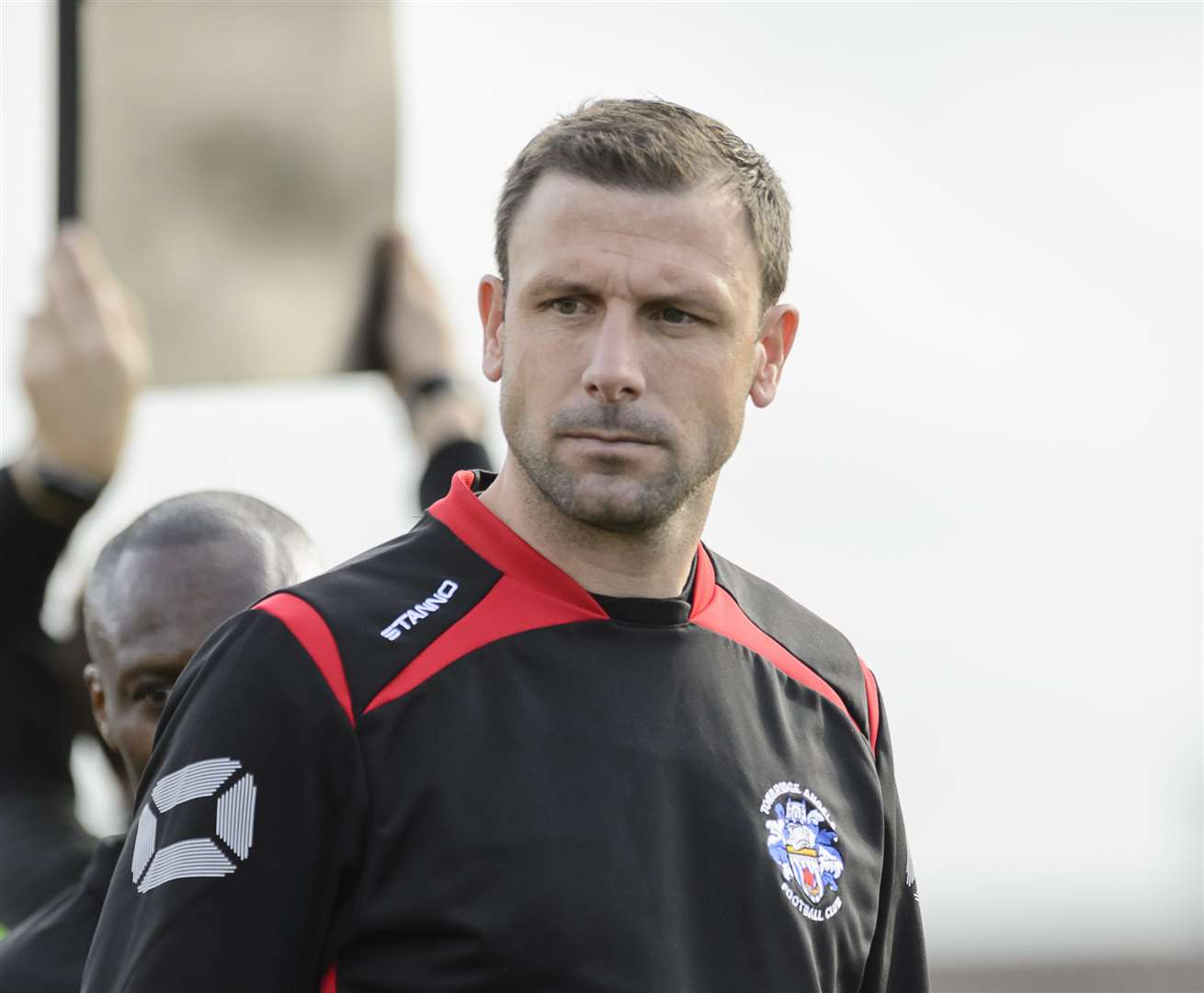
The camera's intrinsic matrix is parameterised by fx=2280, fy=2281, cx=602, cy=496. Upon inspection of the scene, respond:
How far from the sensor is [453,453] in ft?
16.2

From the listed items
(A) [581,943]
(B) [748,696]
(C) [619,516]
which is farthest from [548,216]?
(A) [581,943]

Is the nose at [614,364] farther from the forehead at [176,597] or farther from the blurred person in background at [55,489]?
the blurred person in background at [55,489]

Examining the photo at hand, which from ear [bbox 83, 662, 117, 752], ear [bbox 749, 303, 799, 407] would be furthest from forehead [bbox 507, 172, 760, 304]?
ear [bbox 83, 662, 117, 752]

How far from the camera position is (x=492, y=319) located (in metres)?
3.29

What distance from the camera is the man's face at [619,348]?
9.98ft

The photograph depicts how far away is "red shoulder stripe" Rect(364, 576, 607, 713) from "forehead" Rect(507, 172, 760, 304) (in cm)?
43

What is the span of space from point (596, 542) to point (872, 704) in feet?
1.99

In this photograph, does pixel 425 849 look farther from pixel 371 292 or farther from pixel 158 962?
pixel 371 292

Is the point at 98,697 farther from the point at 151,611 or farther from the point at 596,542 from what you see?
the point at 596,542

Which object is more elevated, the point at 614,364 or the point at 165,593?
the point at 614,364

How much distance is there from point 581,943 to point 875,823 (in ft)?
2.10

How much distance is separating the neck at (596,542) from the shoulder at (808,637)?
0.20 metres

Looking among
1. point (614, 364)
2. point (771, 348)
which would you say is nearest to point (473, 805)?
point (614, 364)

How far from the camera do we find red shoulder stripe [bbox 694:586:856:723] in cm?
327
